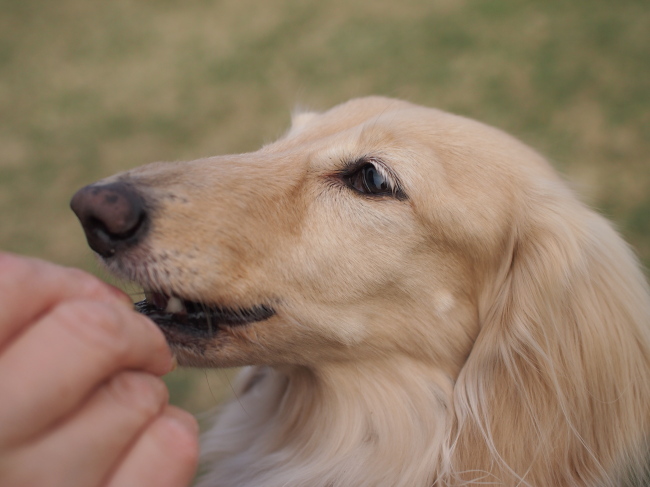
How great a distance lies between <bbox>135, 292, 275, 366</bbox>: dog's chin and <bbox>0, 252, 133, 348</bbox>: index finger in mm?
676

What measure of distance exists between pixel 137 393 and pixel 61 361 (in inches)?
7.1

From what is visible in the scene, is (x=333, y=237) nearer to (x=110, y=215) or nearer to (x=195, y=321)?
(x=195, y=321)

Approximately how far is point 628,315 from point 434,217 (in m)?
0.71

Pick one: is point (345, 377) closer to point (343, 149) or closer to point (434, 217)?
point (434, 217)

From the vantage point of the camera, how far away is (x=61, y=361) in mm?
886

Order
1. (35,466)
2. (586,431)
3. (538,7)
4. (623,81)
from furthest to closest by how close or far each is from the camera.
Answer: (538,7), (623,81), (586,431), (35,466)

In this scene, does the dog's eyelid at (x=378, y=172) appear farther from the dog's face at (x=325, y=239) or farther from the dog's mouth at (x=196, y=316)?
the dog's mouth at (x=196, y=316)

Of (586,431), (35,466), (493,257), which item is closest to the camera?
(35,466)

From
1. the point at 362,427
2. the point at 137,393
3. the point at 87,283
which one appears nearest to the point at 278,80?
the point at 362,427

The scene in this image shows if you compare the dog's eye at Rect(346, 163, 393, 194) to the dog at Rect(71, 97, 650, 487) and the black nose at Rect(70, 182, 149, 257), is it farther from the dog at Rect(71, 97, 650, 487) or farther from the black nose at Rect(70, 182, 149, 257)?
the black nose at Rect(70, 182, 149, 257)

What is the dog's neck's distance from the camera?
6.43ft

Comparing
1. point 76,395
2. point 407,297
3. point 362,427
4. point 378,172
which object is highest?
point 378,172

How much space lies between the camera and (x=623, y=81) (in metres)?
5.62

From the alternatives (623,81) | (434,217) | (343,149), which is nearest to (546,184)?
(434,217)
